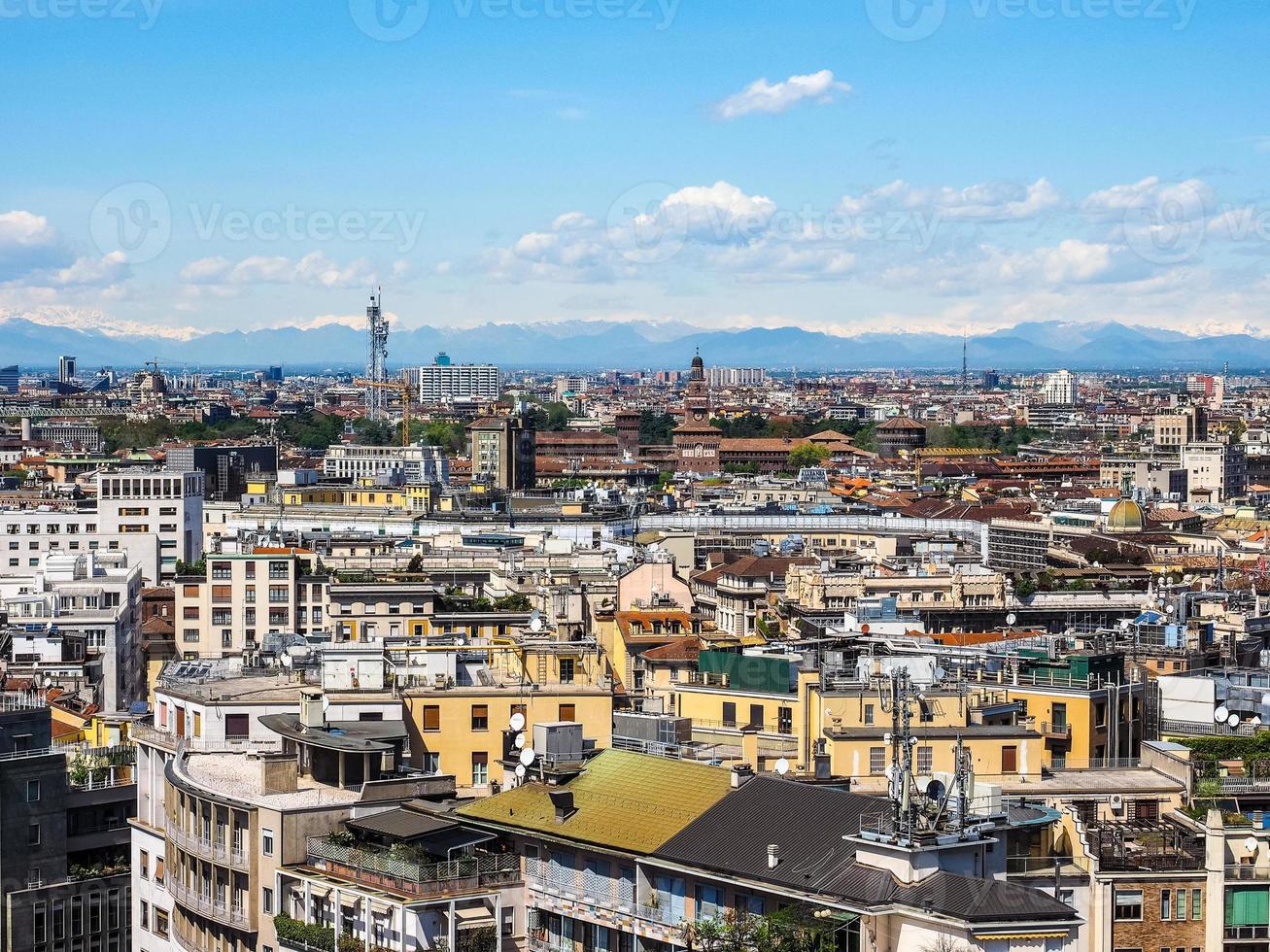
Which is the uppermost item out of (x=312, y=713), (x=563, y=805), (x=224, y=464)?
(x=312, y=713)

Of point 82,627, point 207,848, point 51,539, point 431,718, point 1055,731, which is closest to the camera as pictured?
point 207,848

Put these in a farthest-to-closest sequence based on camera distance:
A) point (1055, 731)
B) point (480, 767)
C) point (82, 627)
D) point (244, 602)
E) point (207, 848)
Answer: point (244, 602) < point (82, 627) < point (1055, 731) < point (480, 767) < point (207, 848)

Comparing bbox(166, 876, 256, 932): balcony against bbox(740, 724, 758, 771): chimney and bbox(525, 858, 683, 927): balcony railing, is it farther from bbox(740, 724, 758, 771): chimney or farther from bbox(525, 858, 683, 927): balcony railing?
bbox(740, 724, 758, 771): chimney

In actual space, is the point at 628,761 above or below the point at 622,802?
above

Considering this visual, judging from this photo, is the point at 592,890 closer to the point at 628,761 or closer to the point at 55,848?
the point at 628,761

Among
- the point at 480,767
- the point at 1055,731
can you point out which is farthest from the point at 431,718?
the point at 1055,731
